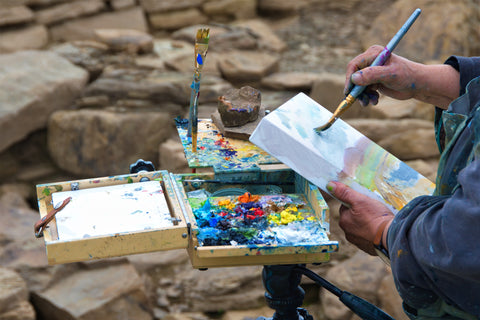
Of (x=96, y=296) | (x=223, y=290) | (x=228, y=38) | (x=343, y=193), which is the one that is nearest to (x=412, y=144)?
(x=223, y=290)

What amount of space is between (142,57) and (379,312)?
406cm

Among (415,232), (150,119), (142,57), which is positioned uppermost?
(415,232)

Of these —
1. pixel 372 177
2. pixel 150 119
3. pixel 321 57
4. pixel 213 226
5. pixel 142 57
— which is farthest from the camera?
pixel 321 57

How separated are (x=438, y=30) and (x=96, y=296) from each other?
3845mm

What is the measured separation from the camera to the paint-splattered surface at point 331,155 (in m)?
1.59

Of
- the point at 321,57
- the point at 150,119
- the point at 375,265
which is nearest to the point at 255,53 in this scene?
the point at 321,57

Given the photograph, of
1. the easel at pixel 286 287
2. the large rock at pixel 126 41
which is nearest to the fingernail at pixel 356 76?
the easel at pixel 286 287

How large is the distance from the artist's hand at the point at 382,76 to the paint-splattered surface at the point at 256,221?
400 mm

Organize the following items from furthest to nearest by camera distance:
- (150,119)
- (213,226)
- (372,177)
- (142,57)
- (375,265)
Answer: (142,57) → (150,119) → (375,265) → (372,177) → (213,226)

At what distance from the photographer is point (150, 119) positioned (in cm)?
451

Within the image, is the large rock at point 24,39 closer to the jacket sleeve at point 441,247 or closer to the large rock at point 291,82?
the large rock at point 291,82

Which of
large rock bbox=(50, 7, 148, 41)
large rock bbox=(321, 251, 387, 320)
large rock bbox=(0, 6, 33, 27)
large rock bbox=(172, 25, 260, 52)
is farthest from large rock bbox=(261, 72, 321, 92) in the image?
large rock bbox=(0, 6, 33, 27)

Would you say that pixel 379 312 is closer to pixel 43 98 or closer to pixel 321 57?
pixel 43 98

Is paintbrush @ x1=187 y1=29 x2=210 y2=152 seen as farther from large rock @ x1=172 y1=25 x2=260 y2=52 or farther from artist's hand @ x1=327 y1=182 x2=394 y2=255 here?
large rock @ x1=172 y1=25 x2=260 y2=52
